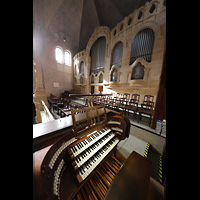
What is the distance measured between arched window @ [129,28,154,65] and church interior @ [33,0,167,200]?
0.05 meters

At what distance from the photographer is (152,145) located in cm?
187

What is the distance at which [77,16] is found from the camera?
743 centimetres

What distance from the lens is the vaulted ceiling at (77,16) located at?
5.12m

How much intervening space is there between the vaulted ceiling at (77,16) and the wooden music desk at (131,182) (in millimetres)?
7682

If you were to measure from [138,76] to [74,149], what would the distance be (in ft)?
15.3

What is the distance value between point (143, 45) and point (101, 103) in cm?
405

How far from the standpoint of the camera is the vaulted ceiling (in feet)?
16.8

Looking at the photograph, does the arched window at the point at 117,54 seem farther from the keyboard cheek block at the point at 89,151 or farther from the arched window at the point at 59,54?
the arched window at the point at 59,54

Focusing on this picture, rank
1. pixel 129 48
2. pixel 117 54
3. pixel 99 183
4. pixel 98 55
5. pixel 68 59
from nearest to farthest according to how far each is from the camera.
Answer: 1. pixel 99 183
2. pixel 129 48
3. pixel 117 54
4. pixel 98 55
5. pixel 68 59

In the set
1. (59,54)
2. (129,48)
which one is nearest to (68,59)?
(59,54)

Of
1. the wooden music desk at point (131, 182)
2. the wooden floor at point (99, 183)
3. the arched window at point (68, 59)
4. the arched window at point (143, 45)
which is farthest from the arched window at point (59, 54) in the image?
the wooden music desk at point (131, 182)

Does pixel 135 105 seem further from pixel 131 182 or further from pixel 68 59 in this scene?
→ pixel 68 59
